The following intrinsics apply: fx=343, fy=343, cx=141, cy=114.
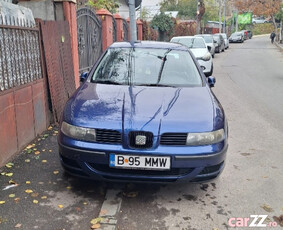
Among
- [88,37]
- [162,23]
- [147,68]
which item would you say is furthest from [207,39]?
[147,68]

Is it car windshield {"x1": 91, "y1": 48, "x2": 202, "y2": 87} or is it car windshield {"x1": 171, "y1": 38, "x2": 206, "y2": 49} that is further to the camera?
car windshield {"x1": 171, "y1": 38, "x2": 206, "y2": 49}

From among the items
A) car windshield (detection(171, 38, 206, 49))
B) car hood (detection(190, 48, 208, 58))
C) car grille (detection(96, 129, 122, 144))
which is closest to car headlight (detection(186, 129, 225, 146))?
car grille (detection(96, 129, 122, 144))

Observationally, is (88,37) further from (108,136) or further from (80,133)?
(108,136)

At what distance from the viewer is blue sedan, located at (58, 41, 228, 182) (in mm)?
3316

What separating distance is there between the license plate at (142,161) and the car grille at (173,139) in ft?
0.53

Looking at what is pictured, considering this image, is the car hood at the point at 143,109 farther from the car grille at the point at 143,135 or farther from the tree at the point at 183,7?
the tree at the point at 183,7

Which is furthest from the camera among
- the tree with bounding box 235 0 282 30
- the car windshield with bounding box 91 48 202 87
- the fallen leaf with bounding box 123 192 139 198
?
the tree with bounding box 235 0 282 30

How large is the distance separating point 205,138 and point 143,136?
0.63m

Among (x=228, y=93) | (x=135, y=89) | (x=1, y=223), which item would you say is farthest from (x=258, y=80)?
(x=1, y=223)

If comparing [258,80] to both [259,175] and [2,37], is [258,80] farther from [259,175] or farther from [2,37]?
[2,37]

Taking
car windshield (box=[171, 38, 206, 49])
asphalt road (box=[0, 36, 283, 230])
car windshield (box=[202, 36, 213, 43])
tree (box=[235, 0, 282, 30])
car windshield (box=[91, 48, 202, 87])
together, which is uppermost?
tree (box=[235, 0, 282, 30])

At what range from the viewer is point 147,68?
15.7 feet

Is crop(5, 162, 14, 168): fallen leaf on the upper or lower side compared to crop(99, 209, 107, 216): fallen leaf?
upper

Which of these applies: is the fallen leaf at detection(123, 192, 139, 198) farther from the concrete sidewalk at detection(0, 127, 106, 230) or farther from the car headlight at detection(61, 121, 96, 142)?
the car headlight at detection(61, 121, 96, 142)
